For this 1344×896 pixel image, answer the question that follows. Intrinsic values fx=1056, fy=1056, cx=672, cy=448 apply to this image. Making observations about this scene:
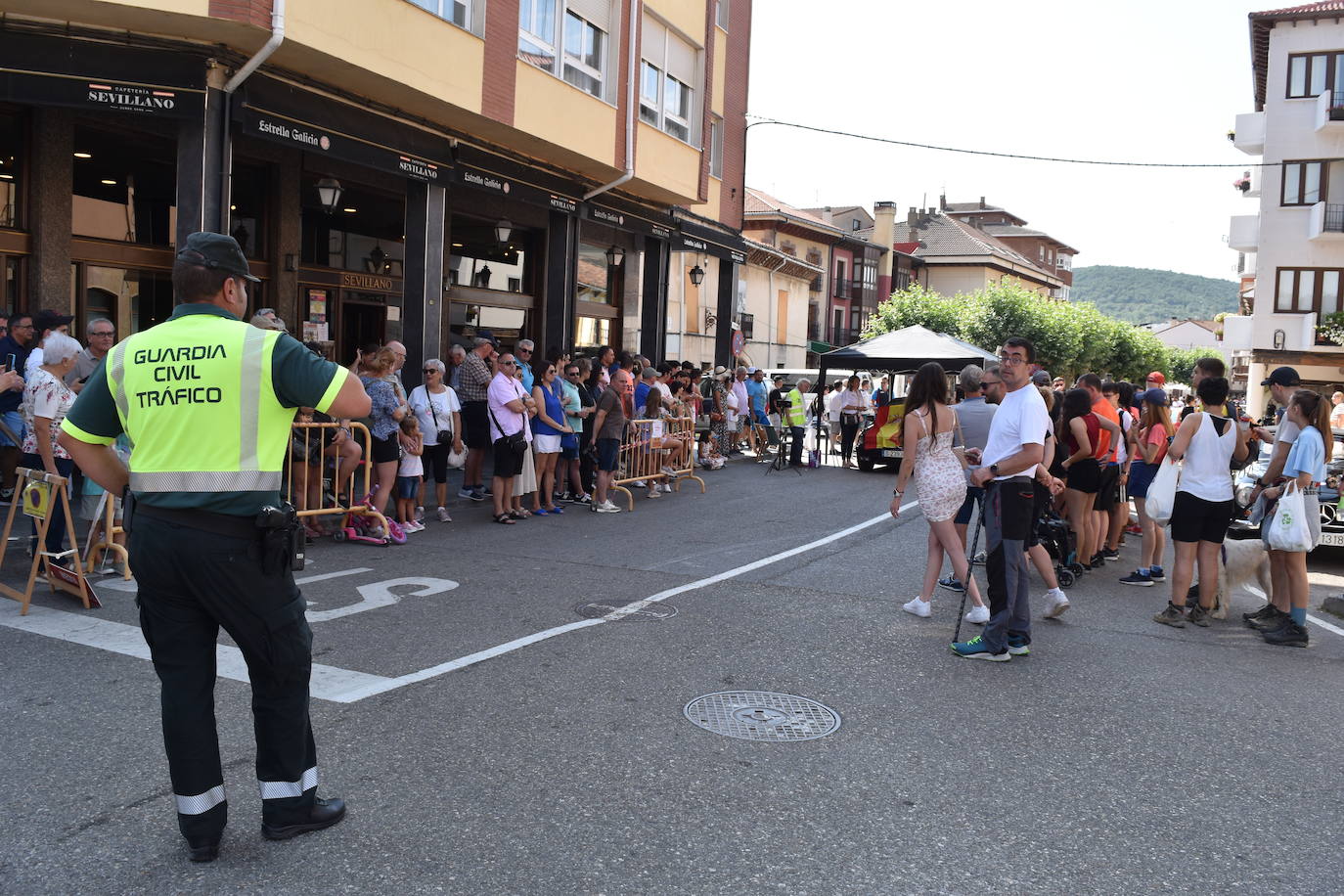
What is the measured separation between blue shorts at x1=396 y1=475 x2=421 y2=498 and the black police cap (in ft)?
22.6

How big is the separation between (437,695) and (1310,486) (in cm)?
611

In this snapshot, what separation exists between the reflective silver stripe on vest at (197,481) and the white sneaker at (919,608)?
5.15m

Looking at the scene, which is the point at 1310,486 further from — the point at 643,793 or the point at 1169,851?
the point at 643,793

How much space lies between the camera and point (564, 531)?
10.9 metres

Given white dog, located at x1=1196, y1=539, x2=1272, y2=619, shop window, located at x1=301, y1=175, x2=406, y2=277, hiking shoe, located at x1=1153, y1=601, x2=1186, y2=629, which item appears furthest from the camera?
shop window, located at x1=301, y1=175, x2=406, y2=277

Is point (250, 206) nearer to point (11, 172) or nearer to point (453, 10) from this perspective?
point (11, 172)

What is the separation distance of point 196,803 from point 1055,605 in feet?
19.4

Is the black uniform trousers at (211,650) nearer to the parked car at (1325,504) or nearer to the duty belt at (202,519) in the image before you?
the duty belt at (202,519)

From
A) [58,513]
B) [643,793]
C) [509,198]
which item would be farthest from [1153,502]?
[509,198]

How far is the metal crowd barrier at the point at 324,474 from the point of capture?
9555 mm

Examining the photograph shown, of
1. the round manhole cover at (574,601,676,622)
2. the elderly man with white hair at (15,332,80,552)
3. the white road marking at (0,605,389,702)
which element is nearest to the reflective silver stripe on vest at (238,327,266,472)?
the white road marking at (0,605,389,702)

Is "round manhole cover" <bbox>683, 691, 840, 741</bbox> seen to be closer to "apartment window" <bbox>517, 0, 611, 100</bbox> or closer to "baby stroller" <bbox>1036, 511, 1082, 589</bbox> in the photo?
"baby stroller" <bbox>1036, 511, 1082, 589</bbox>

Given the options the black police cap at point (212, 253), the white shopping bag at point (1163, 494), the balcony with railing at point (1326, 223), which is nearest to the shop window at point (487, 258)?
the white shopping bag at point (1163, 494)

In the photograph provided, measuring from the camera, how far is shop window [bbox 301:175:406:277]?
15.2 metres
